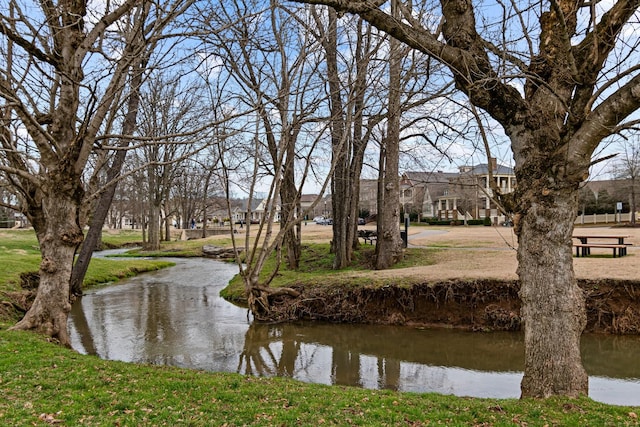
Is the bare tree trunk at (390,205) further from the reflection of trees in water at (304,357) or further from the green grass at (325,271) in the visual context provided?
the reflection of trees in water at (304,357)

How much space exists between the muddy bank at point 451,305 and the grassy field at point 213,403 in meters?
5.96

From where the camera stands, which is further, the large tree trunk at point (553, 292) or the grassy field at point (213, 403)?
the large tree trunk at point (553, 292)

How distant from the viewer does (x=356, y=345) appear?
32.4 feet

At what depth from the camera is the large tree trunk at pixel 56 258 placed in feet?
23.9

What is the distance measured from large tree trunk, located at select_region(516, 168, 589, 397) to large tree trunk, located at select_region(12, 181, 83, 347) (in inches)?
261

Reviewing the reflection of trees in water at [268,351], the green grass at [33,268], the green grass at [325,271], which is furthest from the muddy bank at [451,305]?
the green grass at [33,268]

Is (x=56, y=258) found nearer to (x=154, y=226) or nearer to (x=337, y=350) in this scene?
(x=337, y=350)

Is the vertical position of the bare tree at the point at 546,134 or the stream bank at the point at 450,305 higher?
the bare tree at the point at 546,134

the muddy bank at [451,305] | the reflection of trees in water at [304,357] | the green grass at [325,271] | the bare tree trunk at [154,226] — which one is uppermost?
the bare tree trunk at [154,226]

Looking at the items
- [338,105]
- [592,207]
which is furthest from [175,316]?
[592,207]

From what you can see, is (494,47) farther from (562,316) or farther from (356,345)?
(356,345)

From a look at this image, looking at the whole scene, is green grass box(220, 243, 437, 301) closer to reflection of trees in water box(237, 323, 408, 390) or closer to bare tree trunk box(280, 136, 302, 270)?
bare tree trunk box(280, 136, 302, 270)

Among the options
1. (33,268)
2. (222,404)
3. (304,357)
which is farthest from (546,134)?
(33,268)

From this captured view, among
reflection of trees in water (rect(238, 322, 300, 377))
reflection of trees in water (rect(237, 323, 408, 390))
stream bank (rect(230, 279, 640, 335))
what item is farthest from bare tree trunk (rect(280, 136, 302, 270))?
reflection of trees in water (rect(237, 323, 408, 390))
